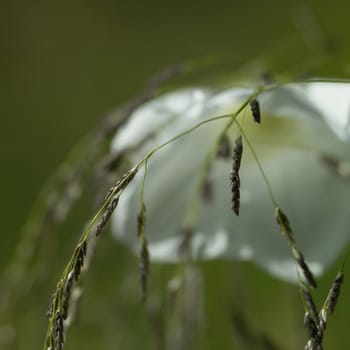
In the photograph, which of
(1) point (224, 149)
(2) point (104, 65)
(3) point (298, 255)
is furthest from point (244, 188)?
(2) point (104, 65)

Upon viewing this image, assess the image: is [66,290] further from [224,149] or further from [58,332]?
[224,149]

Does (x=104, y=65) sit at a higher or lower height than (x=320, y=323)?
higher

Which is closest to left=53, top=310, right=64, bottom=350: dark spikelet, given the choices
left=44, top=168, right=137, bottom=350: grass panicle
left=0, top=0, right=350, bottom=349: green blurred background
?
left=44, top=168, right=137, bottom=350: grass panicle

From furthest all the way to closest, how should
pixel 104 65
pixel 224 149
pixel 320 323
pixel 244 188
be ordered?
pixel 104 65 → pixel 244 188 → pixel 224 149 → pixel 320 323

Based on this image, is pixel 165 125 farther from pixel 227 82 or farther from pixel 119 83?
pixel 119 83

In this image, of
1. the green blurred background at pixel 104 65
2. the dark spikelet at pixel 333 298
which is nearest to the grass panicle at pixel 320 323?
the dark spikelet at pixel 333 298

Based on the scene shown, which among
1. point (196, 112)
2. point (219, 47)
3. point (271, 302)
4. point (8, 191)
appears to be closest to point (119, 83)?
point (219, 47)
